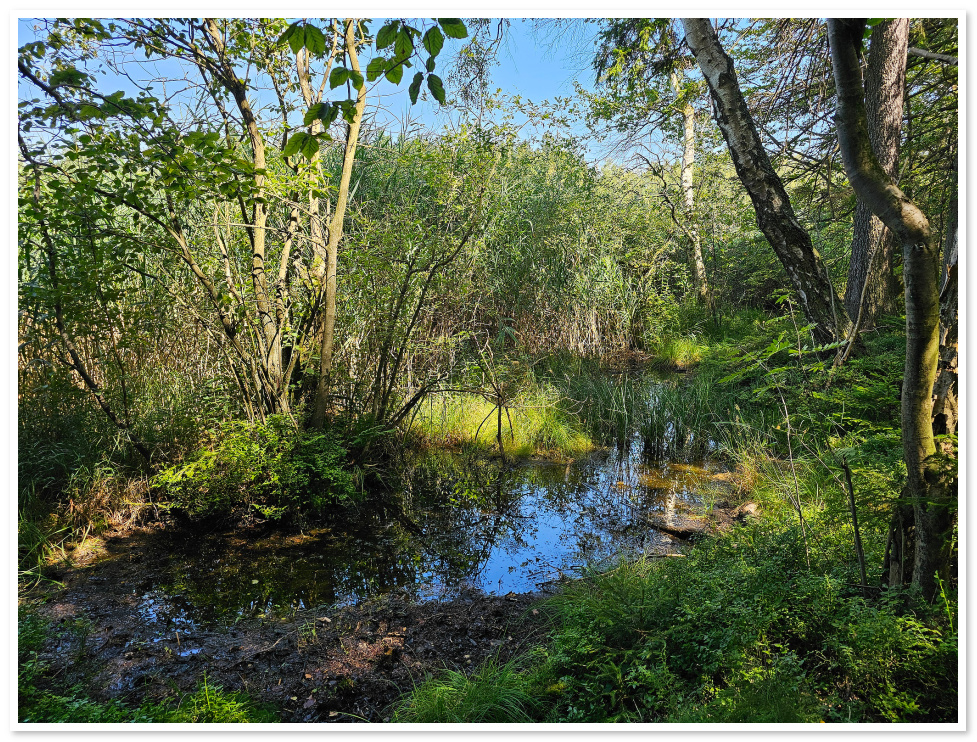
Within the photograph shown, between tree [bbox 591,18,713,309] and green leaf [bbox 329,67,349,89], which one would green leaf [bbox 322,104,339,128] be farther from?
tree [bbox 591,18,713,309]

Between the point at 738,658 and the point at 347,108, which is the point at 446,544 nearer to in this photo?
the point at 738,658

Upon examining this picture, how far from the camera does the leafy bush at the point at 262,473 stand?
10.5 feet

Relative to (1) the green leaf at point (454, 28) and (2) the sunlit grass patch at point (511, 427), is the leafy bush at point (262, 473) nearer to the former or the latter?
(2) the sunlit grass patch at point (511, 427)

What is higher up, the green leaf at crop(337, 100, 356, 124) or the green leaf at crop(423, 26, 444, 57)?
the green leaf at crop(423, 26, 444, 57)

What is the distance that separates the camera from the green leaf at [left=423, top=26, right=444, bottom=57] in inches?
58.9

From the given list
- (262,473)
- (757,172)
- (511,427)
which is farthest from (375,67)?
(511,427)

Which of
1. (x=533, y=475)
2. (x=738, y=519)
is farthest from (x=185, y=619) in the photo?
(x=738, y=519)

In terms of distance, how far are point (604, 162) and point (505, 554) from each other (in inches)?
275

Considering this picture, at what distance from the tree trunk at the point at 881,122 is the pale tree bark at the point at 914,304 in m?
2.74

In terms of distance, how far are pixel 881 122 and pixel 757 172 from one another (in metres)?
2.22

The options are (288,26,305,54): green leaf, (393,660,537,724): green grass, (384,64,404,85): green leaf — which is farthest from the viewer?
(393,660,537,724): green grass

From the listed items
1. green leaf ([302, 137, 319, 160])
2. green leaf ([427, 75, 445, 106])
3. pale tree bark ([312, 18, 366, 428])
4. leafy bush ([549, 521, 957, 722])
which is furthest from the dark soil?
green leaf ([427, 75, 445, 106])

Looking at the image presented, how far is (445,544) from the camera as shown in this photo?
11.3ft

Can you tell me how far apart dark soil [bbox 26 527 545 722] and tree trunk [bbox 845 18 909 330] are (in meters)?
3.61
